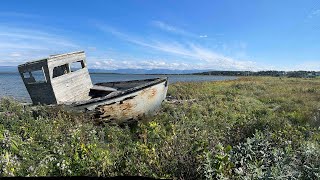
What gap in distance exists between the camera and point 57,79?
530 inches

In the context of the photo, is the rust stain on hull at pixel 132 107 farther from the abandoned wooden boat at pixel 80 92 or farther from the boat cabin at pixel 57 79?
the boat cabin at pixel 57 79

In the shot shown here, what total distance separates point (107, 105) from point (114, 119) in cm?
63

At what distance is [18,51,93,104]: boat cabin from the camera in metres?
13.0

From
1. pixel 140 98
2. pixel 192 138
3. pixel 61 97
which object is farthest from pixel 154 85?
pixel 192 138

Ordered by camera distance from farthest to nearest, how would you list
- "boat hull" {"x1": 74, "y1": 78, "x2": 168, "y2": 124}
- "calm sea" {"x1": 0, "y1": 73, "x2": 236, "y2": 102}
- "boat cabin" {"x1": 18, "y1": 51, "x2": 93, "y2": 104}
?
"calm sea" {"x1": 0, "y1": 73, "x2": 236, "y2": 102} < "boat cabin" {"x1": 18, "y1": 51, "x2": 93, "y2": 104} < "boat hull" {"x1": 74, "y1": 78, "x2": 168, "y2": 124}

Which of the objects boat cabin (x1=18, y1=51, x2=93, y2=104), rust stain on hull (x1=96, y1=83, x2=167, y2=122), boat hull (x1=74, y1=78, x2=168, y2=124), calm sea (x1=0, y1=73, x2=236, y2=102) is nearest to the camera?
boat hull (x1=74, y1=78, x2=168, y2=124)

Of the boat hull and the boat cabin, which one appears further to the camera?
the boat cabin

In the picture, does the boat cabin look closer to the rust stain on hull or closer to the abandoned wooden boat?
the abandoned wooden boat

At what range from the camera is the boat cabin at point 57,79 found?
1295 centimetres

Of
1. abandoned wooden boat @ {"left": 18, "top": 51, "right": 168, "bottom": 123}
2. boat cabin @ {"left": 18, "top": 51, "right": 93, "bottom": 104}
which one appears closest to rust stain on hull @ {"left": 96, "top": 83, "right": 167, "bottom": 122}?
abandoned wooden boat @ {"left": 18, "top": 51, "right": 168, "bottom": 123}

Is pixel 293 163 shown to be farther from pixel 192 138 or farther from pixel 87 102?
pixel 87 102

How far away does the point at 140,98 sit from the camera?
1310cm

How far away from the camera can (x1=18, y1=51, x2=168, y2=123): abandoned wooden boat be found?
38.4 feet

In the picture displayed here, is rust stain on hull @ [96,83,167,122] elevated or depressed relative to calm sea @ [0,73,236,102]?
elevated
